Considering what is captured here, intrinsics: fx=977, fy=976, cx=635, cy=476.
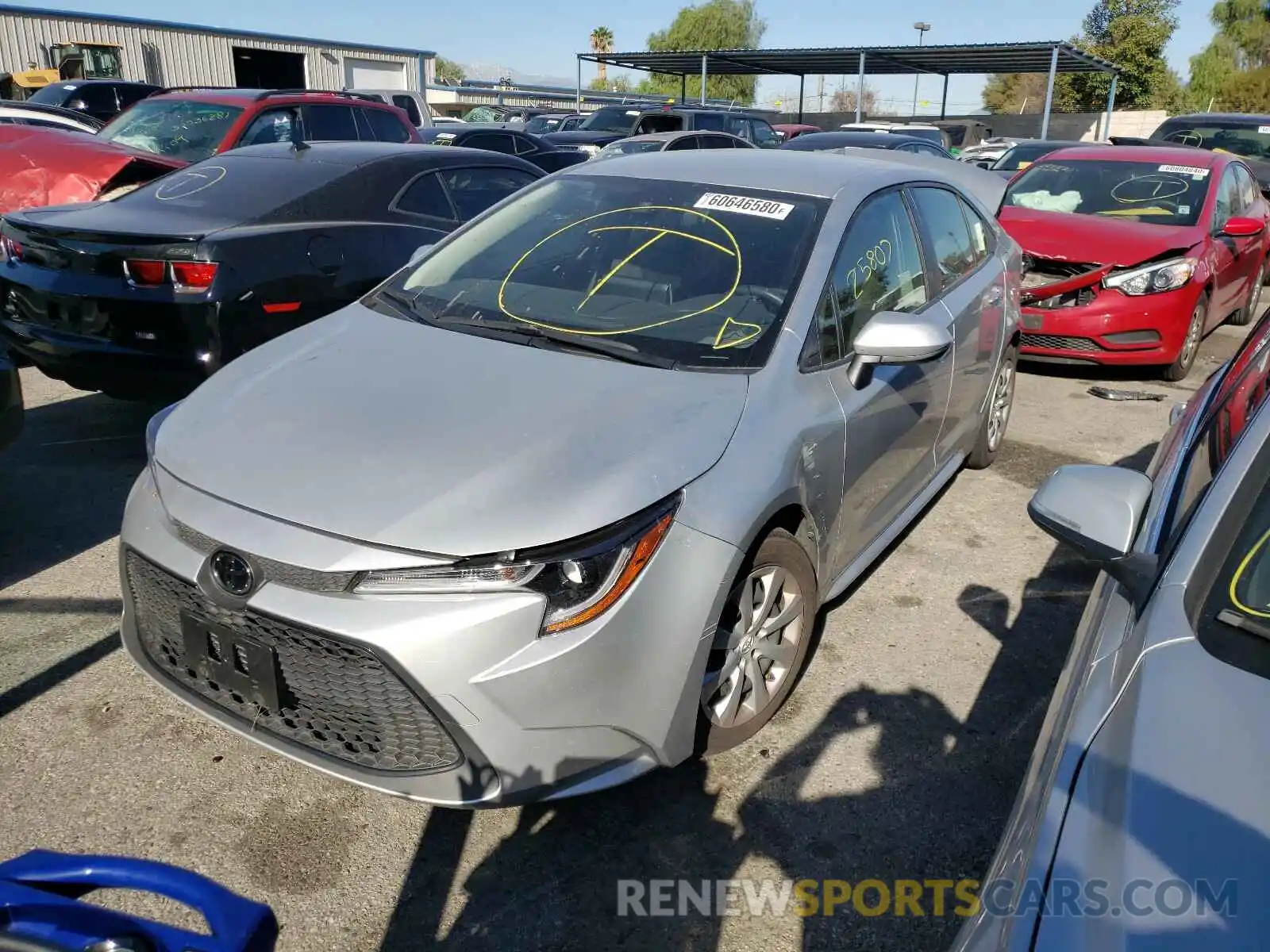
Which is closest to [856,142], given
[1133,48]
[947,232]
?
[947,232]

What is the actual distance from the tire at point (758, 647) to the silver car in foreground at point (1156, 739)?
0.80 metres

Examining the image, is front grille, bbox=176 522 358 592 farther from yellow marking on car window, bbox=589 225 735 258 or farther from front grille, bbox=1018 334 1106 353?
front grille, bbox=1018 334 1106 353

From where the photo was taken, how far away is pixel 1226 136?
13469 mm

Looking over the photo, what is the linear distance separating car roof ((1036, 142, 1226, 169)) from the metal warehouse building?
29508 millimetres

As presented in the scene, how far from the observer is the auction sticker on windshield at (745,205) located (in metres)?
3.33

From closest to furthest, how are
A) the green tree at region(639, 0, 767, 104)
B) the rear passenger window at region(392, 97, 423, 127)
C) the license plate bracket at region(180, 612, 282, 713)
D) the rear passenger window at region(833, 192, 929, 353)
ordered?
the license plate bracket at region(180, 612, 282, 713) < the rear passenger window at region(833, 192, 929, 353) < the rear passenger window at region(392, 97, 423, 127) < the green tree at region(639, 0, 767, 104)

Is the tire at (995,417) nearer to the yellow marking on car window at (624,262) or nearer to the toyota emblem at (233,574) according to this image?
the yellow marking on car window at (624,262)

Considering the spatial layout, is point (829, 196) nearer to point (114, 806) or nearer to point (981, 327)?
point (981, 327)

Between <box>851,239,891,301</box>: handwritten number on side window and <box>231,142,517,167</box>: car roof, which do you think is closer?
<box>851,239,891,301</box>: handwritten number on side window

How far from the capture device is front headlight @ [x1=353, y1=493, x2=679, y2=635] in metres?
2.13

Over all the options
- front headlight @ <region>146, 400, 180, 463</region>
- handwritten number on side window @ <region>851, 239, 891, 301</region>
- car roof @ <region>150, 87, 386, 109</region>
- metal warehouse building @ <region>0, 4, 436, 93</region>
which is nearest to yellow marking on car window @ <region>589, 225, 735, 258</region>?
handwritten number on side window @ <region>851, 239, 891, 301</region>

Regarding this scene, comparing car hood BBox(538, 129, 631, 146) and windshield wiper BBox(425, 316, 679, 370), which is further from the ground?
windshield wiper BBox(425, 316, 679, 370)

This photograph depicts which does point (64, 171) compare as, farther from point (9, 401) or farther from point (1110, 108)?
point (1110, 108)

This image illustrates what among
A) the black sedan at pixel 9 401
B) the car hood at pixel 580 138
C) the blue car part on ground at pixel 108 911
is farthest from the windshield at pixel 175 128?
the blue car part on ground at pixel 108 911
